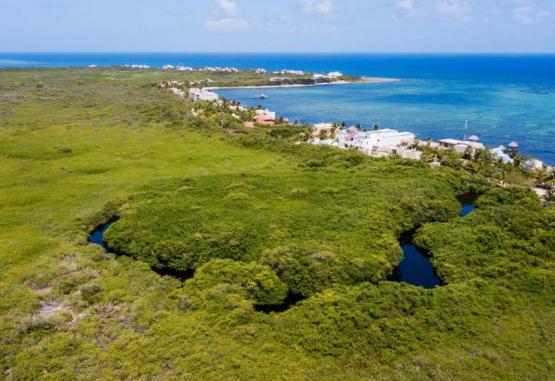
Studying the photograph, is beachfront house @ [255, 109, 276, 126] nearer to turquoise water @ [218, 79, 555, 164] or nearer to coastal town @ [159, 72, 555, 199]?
coastal town @ [159, 72, 555, 199]

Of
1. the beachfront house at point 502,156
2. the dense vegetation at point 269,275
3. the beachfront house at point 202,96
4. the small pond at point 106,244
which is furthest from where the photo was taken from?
the beachfront house at point 202,96

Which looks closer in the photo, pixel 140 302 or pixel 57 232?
pixel 140 302

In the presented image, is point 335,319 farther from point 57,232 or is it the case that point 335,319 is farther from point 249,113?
point 249,113

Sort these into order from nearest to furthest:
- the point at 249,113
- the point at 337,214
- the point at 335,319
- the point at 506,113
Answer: the point at 335,319 < the point at 337,214 < the point at 249,113 < the point at 506,113

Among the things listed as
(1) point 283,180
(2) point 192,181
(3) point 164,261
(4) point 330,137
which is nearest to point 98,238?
(3) point 164,261

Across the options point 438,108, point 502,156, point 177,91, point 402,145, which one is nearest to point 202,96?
point 177,91

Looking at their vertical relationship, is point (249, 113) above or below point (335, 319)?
above

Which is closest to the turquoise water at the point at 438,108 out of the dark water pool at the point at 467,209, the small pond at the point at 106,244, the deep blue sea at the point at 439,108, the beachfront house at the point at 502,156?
the deep blue sea at the point at 439,108

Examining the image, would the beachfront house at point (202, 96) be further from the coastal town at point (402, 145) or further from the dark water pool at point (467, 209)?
the dark water pool at point (467, 209)

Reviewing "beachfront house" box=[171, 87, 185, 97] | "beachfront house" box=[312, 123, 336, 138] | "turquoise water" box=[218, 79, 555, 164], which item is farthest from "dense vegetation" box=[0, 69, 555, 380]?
"beachfront house" box=[171, 87, 185, 97]
